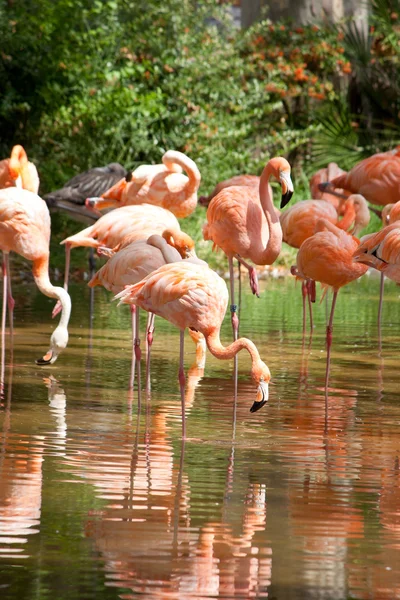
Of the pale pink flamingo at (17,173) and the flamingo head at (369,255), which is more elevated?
the pale pink flamingo at (17,173)

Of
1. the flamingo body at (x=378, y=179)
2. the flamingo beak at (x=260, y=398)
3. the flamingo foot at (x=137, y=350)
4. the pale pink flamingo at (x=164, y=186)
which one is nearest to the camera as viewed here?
the flamingo beak at (x=260, y=398)

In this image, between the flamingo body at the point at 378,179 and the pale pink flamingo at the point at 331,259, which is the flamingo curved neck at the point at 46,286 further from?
the flamingo body at the point at 378,179

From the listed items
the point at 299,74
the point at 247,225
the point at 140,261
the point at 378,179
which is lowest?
the point at 140,261

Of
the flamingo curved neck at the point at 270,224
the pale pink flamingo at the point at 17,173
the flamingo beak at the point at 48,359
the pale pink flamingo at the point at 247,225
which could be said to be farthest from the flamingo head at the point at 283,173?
the pale pink flamingo at the point at 17,173

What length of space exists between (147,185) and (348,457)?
5.10 m

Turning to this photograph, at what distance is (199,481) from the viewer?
4.56 m

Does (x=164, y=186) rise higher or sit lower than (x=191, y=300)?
higher

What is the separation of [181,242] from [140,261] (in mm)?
326

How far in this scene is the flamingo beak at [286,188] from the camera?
6418mm

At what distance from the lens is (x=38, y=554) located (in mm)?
3582

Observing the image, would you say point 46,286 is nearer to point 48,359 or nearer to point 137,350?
point 48,359

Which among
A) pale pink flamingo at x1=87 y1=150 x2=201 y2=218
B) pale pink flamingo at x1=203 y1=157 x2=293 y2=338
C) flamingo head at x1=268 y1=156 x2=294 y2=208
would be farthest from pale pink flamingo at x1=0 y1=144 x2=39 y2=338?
flamingo head at x1=268 y1=156 x2=294 y2=208

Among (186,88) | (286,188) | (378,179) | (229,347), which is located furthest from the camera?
(186,88)

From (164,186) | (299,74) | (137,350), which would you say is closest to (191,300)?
(137,350)
